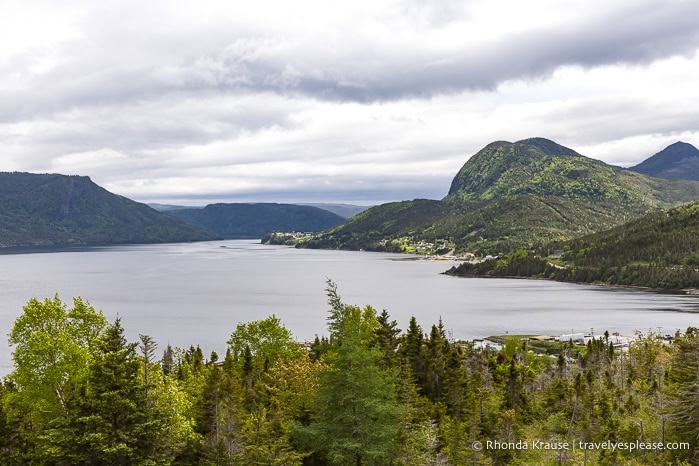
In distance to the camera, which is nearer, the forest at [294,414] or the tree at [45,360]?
the forest at [294,414]

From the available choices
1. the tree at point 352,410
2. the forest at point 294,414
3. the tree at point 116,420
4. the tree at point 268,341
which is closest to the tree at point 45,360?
the forest at point 294,414

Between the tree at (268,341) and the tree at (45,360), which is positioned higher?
the tree at (45,360)

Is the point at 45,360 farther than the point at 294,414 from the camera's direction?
No

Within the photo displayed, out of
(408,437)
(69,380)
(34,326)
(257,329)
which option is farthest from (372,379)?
(257,329)

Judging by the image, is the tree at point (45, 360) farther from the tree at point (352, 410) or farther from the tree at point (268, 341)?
the tree at point (268, 341)

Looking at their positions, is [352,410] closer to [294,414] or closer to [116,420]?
[294,414]

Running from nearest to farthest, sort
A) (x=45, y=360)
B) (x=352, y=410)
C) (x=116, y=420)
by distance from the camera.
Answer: (x=116, y=420)
(x=352, y=410)
(x=45, y=360)

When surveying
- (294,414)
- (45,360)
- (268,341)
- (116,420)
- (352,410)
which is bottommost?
(268,341)

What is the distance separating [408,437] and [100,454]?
69.0ft

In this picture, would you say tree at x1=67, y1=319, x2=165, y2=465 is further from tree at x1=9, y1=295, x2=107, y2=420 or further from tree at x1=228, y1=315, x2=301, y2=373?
tree at x1=228, y1=315, x2=301, y2=373

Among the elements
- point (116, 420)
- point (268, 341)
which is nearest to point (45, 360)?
point (116, 420)

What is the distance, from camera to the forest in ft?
117

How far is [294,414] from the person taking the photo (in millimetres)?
48719

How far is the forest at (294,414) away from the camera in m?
35.8
